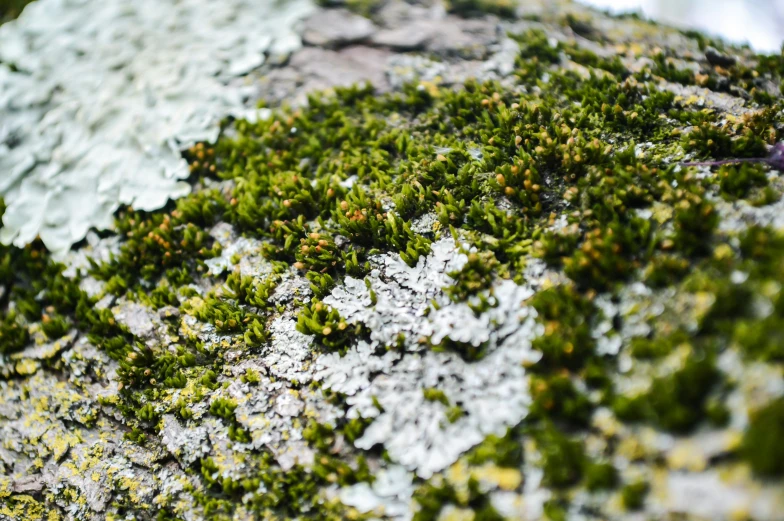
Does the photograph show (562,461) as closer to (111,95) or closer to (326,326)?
(326,326)

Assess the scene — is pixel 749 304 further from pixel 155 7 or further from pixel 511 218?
pixel 155 7

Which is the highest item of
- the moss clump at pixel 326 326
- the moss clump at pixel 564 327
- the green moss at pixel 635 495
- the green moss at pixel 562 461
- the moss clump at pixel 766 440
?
the moss clump at pixel 766 440

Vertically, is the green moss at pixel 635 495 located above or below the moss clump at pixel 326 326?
above

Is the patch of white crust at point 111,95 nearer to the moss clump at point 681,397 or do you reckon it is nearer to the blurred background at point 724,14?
the blurred background at point 724,14

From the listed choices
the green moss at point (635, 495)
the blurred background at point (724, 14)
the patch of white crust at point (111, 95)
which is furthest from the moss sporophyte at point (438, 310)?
the blurred background at point (724, 14)

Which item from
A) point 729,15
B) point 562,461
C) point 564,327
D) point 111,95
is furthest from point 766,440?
point 729,15

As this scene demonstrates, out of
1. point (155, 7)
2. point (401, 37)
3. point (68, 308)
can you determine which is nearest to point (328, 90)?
point (401, 37)

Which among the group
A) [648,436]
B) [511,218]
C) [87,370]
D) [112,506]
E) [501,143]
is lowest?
[112,506]

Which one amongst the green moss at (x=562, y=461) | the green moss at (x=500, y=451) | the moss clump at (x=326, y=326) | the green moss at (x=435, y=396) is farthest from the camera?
the moss clump at (x=326, y=326)

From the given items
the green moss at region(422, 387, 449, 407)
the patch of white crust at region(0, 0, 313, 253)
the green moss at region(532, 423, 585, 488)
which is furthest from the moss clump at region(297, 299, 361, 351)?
the patch of white crust at region(0, 0, 313, 253)
